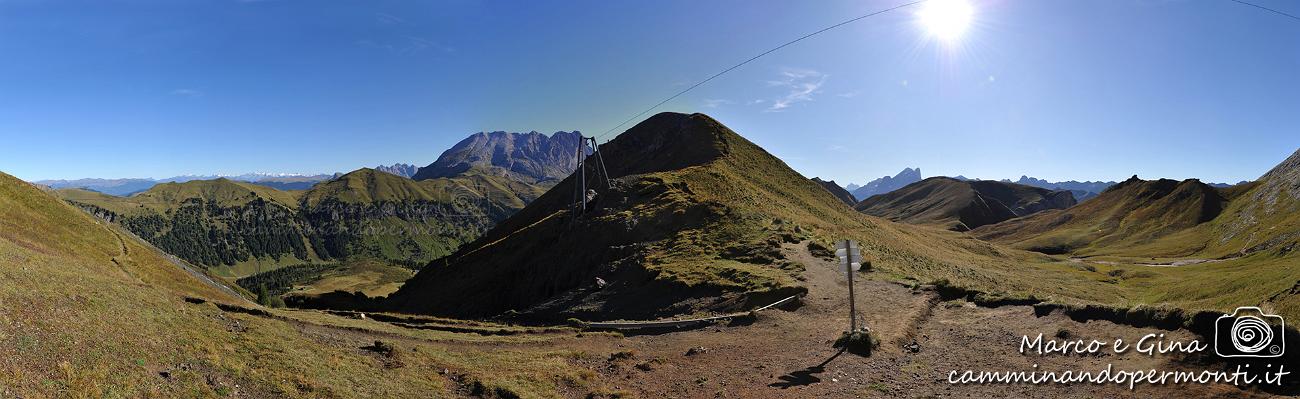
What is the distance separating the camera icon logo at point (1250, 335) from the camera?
1352 centimetres

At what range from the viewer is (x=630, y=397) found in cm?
1948

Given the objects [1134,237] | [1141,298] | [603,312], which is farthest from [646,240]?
[1134,237]

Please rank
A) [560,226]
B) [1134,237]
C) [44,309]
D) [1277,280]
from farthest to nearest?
[1134,237] < [560,226] < [1277,280] < [44,309]

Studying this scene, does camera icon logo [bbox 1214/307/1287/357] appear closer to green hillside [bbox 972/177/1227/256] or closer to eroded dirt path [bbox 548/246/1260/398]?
eroded dirt path [bbox 548/246/1260/398]

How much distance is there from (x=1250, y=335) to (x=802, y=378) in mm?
12623

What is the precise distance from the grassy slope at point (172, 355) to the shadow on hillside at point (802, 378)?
27.0ft

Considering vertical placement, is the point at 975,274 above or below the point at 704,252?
below

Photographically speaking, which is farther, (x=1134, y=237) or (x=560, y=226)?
(x=1134, y=237)

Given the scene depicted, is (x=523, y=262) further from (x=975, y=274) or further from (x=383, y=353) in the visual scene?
(x=975, y=274)

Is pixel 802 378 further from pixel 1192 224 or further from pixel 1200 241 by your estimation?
pixel 1192 224

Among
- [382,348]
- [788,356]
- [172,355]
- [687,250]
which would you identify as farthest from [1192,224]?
[172,355]

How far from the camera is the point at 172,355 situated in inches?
691

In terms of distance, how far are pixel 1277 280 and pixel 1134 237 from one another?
533 feet

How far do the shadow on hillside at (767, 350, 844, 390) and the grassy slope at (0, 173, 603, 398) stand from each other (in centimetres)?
823
